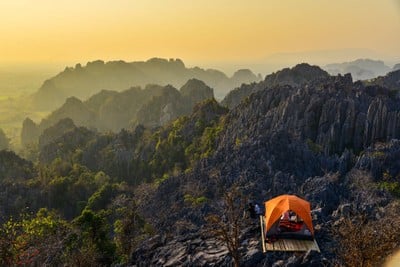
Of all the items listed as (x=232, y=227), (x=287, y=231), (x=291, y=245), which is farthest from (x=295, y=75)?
(x=291, y=245)

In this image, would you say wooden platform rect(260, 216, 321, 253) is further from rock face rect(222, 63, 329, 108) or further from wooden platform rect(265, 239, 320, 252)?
rock face rect(222, 63, 329, 108)

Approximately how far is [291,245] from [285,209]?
7.53 feet

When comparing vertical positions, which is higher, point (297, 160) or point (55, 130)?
point (297, 160)

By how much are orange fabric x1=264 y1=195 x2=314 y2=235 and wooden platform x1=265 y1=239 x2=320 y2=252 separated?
751 mm

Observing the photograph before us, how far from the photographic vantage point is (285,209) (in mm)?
23875

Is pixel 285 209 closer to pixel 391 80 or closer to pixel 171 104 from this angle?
pixel 391 80

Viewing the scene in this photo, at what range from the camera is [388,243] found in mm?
17859

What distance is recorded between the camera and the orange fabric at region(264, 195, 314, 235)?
2339cm

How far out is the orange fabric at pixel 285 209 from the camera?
23.4 m

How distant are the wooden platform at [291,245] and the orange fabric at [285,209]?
75 centimetres

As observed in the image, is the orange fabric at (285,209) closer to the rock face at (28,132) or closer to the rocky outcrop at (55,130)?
the rocky outcrop at (55,130)

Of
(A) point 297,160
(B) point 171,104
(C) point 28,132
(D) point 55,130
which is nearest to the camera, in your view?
(A) point 297,160

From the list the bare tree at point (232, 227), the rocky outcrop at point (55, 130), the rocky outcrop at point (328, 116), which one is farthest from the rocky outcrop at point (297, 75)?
the bare tree at point (232, 227)

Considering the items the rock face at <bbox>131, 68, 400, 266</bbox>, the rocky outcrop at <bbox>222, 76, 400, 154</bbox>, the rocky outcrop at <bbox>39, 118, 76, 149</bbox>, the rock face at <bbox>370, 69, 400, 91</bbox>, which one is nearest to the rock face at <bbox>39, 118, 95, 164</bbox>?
the rocky outcrop at <bbox>39, 118, 76, 149</bbox>
